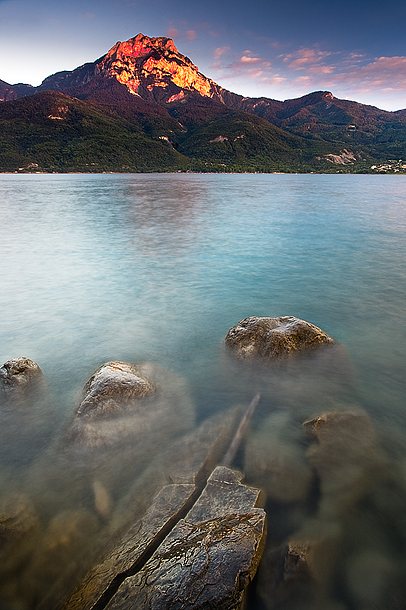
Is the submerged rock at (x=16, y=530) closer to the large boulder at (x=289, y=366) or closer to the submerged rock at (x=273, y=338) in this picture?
the large boulder at (x=289, y=366)

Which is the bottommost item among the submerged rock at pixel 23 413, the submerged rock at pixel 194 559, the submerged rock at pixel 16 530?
the submerged rock at pixel 16 530

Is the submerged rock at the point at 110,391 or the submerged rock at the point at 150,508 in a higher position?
the submerged rock at the point at 110,391

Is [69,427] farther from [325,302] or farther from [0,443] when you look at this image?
[325,302]

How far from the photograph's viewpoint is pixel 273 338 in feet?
25.2

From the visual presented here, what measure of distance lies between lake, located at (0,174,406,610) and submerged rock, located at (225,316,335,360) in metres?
0.54

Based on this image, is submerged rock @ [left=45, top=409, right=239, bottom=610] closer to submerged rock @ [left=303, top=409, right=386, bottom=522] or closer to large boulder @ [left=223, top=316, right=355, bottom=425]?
large boulder @ [left=223, top=316, right=355, bottom=425]

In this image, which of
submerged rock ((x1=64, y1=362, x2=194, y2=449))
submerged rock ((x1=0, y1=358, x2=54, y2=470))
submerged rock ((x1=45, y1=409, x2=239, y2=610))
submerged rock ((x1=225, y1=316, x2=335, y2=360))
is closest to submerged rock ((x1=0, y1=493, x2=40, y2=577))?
submerged rock ((x1=45, y1=409, x2=239, y2=610))

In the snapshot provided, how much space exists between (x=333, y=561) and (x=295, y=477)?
109cm

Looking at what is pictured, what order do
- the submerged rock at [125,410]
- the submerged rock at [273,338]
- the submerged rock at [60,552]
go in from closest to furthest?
the submerged rock at [60,552], the submerged rock at [125,410], the submerged rock at [273,338]

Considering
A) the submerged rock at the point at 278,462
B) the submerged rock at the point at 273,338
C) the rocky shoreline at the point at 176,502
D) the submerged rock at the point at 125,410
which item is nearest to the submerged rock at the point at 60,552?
the rocky shoreline at the point at 176,502

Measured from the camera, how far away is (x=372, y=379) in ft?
23.4

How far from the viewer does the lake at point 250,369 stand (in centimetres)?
381

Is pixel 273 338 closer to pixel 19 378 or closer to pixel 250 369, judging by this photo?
pixel 250 369

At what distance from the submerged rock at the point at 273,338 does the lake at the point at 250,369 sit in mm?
539
